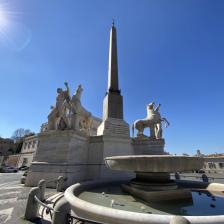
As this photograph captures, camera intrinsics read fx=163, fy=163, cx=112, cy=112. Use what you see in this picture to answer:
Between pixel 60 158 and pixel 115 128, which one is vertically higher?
pixel 115 128

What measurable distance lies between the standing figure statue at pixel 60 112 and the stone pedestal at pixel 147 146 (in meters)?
5.45

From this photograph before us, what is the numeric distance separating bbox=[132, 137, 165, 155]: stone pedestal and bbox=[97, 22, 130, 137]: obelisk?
1.35 meters

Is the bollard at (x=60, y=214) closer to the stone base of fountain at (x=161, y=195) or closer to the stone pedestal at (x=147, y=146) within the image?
the stone base of fountain at (x=161, y=195)

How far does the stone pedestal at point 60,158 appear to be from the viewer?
356 inches

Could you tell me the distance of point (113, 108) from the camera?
12.2 m

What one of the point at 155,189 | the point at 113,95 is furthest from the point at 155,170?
the point at 113,95

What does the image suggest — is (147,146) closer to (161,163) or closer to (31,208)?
(161,163)

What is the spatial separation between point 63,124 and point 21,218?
6715mm

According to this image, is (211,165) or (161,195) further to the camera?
(211,165)

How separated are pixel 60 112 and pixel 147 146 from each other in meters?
6.79

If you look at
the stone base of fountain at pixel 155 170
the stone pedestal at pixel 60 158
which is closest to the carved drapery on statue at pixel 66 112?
the stone pedestal at pixel 60 158

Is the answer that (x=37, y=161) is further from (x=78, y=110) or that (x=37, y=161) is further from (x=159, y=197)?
(x=159, y=197)

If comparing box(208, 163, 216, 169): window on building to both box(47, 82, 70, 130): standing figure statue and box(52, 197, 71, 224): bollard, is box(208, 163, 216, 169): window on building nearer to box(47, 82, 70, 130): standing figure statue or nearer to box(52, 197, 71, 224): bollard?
box(47, 82, 70, 130): standing figure statue

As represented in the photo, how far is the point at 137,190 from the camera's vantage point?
5.40 m
